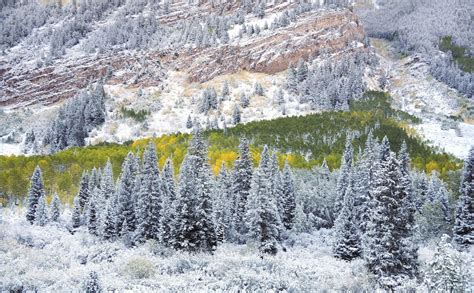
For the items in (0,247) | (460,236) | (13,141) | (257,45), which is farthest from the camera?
(257,45)

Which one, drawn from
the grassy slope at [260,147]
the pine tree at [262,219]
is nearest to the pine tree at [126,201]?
the pine tree at [262,219]

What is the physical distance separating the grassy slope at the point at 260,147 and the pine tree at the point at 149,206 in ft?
165

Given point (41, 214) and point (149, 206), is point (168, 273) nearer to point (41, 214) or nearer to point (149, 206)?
point (149, 206)

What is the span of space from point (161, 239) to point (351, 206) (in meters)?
21.1

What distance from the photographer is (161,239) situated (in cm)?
4175

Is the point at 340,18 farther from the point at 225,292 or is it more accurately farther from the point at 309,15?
the point at 225,292

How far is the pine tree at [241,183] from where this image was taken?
5306 cm

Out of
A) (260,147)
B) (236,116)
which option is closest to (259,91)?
(236,116)

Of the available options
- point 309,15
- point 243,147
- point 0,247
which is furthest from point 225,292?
point 309,15

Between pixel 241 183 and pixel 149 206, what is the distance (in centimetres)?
1290

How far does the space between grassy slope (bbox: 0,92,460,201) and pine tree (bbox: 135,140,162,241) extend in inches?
1974

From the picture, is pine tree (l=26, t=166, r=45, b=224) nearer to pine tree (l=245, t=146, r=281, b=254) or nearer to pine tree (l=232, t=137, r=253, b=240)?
pine tree (l=232, t=137, r=253, b=240)

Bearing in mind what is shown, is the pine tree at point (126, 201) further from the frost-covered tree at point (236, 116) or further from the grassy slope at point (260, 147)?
the frost-covered tree at point (236, 116)

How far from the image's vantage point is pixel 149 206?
4794cm
